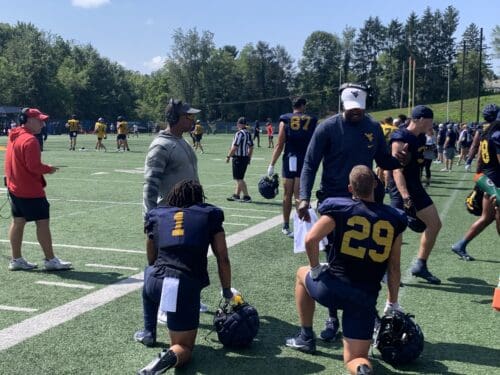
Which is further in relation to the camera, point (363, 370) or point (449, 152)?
point (449, 152)

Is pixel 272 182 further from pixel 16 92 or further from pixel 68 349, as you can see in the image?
pixel 16 92

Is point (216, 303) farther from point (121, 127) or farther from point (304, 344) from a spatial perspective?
point (121, 127)

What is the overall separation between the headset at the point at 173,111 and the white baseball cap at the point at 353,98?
1409mm

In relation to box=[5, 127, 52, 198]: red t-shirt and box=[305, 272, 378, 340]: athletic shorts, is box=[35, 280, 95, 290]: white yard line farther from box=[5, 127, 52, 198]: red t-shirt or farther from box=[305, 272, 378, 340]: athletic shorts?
box=[305, 272, 378, 340]: athletic shorts

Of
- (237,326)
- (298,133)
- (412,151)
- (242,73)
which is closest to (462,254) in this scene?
(412,151)

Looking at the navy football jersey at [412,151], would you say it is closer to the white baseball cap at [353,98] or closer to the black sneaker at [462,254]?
the white baseball cap at [353,98]

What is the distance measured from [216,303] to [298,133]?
12.5 feet

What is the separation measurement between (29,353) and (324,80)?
112 metres

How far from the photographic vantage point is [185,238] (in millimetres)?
4059

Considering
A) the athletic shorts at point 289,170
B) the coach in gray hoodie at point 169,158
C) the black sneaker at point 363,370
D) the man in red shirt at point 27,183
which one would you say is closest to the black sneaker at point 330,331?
the black sneaker at point 363,370

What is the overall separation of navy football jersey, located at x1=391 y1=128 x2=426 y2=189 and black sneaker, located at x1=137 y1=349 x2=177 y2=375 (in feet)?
11.2

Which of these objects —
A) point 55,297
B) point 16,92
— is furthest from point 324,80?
point 55,297

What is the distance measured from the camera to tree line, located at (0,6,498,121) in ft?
282

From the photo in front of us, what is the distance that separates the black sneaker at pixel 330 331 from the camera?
4.70 metres
